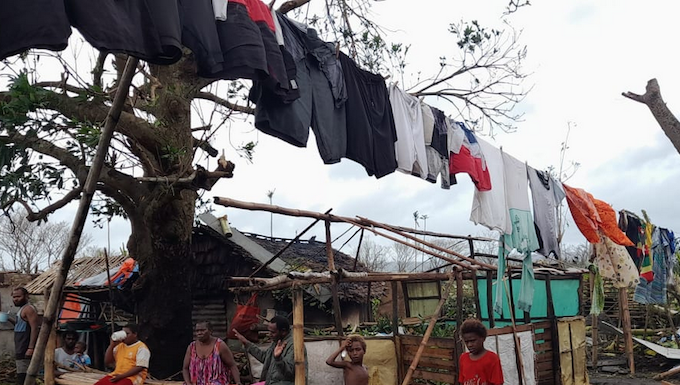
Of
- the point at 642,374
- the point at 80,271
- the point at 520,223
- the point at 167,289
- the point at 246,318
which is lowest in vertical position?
the point at 642,374

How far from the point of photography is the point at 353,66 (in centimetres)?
651

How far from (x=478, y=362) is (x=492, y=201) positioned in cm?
320

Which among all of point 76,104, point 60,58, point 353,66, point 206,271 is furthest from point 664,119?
point 206,271

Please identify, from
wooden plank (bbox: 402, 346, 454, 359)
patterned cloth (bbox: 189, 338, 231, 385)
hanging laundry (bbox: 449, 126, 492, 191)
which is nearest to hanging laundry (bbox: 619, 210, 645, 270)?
hanging laundry (bbox: 449, 126, 492, 191)

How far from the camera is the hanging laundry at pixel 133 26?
11.0ft

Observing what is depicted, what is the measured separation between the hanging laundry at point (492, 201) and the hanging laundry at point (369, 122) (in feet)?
4.99

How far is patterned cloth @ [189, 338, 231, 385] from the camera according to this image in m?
6.59

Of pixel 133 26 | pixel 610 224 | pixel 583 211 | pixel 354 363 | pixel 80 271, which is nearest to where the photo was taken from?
pixel 133 26

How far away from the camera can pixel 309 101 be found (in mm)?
5777

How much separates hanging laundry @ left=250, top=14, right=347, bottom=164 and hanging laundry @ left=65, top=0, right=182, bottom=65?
1.51 m

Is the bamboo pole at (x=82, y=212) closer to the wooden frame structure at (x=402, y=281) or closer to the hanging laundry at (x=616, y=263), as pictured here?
the wooden frame structure at (x=402, y=281)

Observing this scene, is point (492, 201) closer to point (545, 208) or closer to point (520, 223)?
point (520, 223)

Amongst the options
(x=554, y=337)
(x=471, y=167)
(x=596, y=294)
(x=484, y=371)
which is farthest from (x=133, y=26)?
(x=596, y=294)

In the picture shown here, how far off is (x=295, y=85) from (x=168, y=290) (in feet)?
17.8
